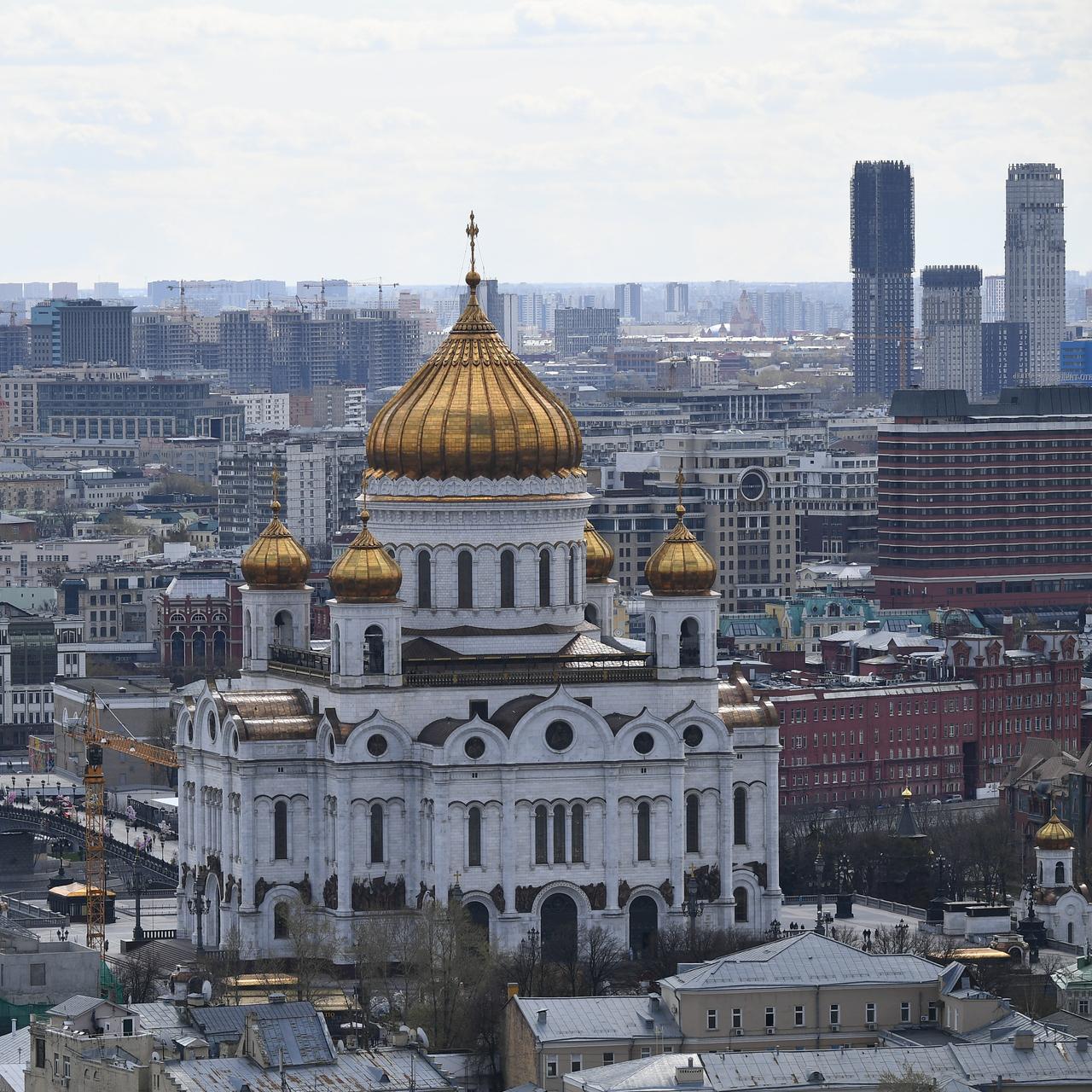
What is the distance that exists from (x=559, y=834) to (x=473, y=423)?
9.52 m

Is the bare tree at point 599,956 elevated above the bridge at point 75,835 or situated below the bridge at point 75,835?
above

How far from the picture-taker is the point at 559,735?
111188 millimetres

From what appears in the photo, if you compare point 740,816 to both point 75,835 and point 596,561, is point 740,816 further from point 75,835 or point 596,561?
point 75,835

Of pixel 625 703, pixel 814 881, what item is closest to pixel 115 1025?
pixel 625 703

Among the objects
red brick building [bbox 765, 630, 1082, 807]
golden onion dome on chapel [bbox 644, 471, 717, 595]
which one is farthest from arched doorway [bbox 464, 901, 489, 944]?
red brick building [bbox 765, 630, 1082, 807]

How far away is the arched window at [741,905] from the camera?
4473 inches

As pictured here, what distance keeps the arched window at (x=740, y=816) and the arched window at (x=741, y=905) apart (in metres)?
1.06

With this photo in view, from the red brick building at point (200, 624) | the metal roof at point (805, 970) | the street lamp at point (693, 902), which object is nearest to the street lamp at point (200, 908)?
the street lamp at point (693, 902)

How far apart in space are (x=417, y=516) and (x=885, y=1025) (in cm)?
2533

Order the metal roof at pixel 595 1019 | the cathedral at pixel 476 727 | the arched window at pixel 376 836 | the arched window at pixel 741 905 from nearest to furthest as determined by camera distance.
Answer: the metal roof at pixel 595 1019 < the cathedral at pixel 476 727 < the arched window at pixel 376 836 < the arched window at pixel 741 905

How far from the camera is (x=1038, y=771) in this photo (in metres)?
142

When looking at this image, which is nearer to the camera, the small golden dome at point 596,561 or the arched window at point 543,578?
the arched window at point 543,578

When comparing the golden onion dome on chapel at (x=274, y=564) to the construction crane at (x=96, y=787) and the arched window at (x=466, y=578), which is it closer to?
the arched window at (x=466, y=578)

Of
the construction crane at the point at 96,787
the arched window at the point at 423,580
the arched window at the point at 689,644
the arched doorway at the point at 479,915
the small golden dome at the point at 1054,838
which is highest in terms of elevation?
the arched window at the point at 423,580
